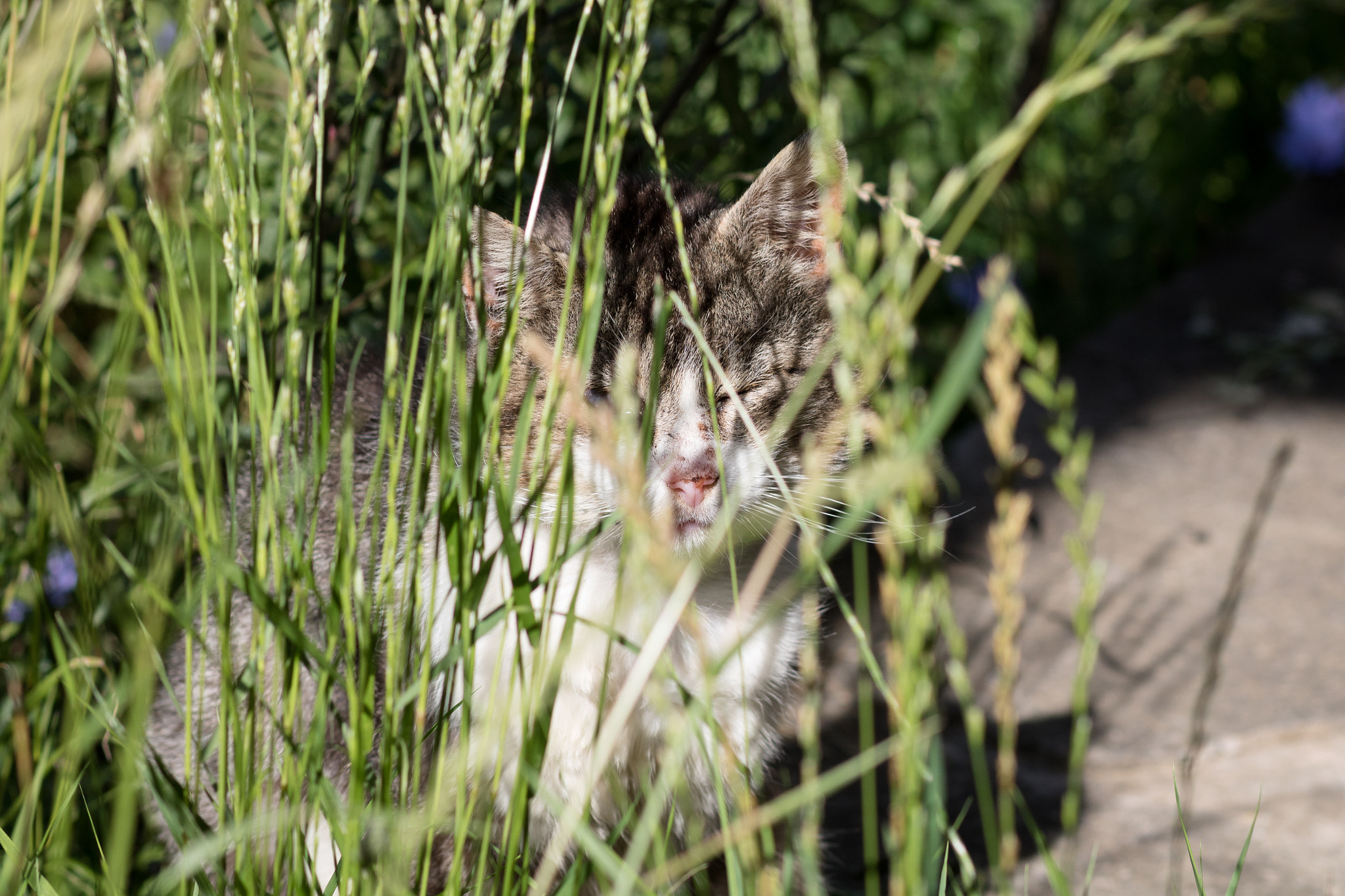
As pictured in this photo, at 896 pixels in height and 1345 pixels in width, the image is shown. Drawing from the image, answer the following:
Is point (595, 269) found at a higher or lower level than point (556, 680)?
higher

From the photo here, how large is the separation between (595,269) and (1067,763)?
162cm

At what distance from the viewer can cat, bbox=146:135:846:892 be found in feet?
4.74

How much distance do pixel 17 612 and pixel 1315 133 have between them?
14.8 feet

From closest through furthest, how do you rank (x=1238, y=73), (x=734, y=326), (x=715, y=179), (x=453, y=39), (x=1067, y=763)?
(x=453, y=39)
(x=734, y=326)
(x=715, y=179)
(x=1067, y=763)
(x=1238, y=73)

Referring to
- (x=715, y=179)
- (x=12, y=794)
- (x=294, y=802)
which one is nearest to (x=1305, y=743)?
(x=715, y=179)

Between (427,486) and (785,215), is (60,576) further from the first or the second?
(785,215)

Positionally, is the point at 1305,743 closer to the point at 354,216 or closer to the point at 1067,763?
the point at 1067,763

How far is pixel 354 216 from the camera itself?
1.65 meters

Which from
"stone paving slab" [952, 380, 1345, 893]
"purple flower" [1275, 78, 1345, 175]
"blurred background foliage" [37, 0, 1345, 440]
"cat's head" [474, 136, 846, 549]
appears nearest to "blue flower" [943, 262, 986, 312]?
"blurred background foliage" [37, 0, 1345, 440]

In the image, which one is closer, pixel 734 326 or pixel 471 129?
pixel 471 129

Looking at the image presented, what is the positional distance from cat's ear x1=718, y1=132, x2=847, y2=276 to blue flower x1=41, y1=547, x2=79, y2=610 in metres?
1.24

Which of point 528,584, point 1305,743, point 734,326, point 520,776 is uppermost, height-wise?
point 734,326

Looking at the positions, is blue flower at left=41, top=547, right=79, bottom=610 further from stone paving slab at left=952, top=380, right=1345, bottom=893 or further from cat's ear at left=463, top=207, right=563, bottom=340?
stone paving slab at left=952, top=380, right=1345, bottom=893

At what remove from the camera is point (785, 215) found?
161 cm
